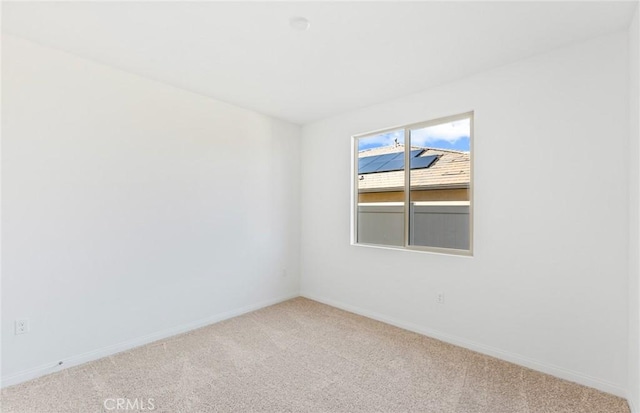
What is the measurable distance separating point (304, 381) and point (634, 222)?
2434mm

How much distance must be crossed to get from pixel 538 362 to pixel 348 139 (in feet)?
9.46

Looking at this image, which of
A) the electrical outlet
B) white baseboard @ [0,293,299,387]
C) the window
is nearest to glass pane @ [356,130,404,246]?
the window

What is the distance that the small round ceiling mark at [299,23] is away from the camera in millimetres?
1992

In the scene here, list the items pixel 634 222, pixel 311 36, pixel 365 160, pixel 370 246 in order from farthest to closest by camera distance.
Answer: pixel 365 160 < pixel 370 246 < pixel 311 36 < pixel 634 222

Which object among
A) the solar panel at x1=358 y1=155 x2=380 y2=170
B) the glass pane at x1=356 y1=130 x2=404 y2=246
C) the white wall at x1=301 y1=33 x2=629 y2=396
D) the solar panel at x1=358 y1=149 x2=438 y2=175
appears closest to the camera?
the white wall at x1=301 y1=33 x2=629 y2=396

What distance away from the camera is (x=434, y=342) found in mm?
2908

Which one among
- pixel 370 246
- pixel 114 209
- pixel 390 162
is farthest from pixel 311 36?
pixel 370 246

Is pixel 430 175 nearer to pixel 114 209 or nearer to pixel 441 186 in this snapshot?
pixel 441 186

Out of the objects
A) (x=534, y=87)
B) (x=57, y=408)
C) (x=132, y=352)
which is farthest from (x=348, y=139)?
(x=57, y=408)

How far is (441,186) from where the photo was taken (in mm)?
3139

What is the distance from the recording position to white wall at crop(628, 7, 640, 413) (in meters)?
1.83

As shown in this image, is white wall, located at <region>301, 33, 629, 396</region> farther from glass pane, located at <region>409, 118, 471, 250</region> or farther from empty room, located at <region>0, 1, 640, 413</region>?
glass pane, located at <region>409, 118, 471, 250</region>

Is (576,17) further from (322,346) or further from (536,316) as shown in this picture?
(322,346)

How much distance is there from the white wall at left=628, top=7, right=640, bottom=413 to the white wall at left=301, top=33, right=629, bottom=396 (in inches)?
3.1
